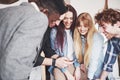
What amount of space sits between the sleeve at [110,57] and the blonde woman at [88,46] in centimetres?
4

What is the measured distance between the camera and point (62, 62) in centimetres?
157

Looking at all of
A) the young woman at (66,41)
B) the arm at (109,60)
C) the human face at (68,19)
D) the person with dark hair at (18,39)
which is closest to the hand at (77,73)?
the young woman at (66,41)

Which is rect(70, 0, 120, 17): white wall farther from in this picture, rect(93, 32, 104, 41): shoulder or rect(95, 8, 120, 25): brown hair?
rect(93, 32, 104, 41): shoulder

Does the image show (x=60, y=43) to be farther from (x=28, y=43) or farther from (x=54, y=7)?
(x=28, y=43)

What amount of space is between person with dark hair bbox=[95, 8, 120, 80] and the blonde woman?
1.9 inches

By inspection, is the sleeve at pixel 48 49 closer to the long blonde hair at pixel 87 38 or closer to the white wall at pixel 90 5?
the long blonde hair at pixel 87 38

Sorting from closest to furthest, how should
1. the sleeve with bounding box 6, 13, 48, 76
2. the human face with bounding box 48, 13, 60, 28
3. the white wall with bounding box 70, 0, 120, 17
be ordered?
the sleeve with bounding box 6, 13, 48, 76
the human face with bounding box 48, 13, 60, 28
the white wall with bounding box 70, 0, 120, 17

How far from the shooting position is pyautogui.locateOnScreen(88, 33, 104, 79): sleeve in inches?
65.9

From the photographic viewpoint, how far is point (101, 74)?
1695 mm

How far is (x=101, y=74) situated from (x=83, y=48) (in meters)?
0.24

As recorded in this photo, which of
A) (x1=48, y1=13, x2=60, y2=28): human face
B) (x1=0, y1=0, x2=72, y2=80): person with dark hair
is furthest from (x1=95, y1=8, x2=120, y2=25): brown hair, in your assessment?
(x1=0, y1=0, x2=72, y2=80): person with dark hair

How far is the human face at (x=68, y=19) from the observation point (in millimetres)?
1568

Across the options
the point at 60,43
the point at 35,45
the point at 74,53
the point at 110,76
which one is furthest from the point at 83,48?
the point at 35,45

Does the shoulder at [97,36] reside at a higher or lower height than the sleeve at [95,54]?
higher
